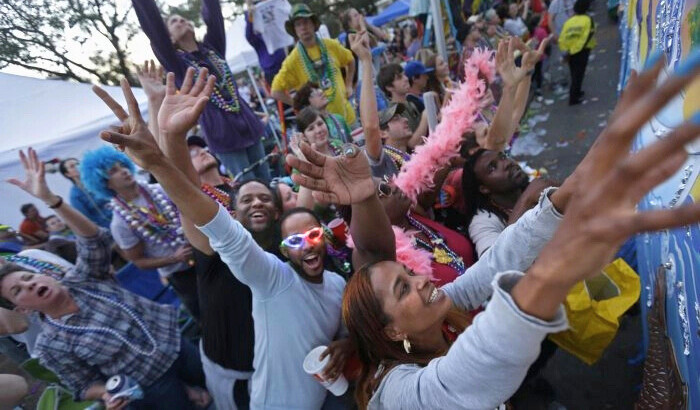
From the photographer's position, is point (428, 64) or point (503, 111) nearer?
point (503, 111)

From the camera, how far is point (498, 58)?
9.43 feet

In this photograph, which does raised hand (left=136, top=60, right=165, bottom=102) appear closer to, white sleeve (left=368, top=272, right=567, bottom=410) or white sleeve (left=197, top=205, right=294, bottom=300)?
white sleeve (left=197, top=205, right=294, bottom=300)

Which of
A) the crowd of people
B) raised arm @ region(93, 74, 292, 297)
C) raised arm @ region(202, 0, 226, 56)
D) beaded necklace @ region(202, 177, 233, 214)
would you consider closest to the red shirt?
the crowd of people

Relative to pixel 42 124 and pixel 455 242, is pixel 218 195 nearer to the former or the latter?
pixel 455 242

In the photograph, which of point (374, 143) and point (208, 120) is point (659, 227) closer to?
point (374, 143)

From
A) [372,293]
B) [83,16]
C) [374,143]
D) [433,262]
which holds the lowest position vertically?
[433,262]

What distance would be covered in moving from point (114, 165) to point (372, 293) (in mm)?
2683

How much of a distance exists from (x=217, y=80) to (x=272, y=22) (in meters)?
2.17

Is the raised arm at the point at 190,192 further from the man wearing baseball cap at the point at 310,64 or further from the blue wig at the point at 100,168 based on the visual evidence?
the man wearing baseball cap at the point at 310,64

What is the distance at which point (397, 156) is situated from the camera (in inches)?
120

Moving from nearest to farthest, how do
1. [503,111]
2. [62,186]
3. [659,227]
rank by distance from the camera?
[659,227] < [503,111] < [62,186]

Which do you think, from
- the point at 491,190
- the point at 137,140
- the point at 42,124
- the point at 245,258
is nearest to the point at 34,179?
the point at 137,140

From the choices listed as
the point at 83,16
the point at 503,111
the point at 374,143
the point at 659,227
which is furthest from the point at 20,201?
the point at 83,16

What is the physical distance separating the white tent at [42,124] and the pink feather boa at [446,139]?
151 inches
